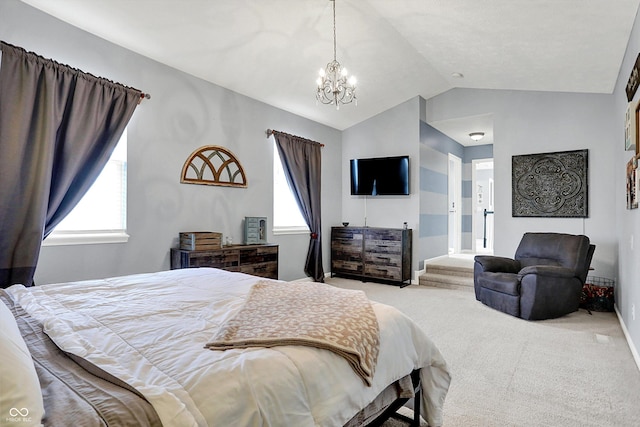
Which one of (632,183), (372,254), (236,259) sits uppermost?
(632,183)

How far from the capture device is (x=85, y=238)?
3.22m

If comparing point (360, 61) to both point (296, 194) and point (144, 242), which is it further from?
point (144, 242)

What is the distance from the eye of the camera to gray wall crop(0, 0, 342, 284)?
3043 mm

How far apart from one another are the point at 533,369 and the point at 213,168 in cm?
378

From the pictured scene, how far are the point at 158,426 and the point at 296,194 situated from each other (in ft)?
15.3

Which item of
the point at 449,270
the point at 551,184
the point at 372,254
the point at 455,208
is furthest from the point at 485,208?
the point at 372,254

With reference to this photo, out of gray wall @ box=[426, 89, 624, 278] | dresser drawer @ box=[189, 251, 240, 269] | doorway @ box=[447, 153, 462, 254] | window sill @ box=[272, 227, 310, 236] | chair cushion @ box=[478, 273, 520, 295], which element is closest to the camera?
dresser drawer @ box=[189, 251, 240, 269]

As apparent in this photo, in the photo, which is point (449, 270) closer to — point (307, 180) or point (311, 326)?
point (307, 180)

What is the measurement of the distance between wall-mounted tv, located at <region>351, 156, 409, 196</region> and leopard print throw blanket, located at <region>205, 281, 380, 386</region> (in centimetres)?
429

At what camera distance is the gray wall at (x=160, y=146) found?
3043 mm

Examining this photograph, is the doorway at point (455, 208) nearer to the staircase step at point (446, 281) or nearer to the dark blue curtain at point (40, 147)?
the staircase step at point (446, 281)

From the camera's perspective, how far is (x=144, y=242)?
3.65 metres

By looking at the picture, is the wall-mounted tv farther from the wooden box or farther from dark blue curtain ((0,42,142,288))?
dark blue curtain ((0,42,142,288))

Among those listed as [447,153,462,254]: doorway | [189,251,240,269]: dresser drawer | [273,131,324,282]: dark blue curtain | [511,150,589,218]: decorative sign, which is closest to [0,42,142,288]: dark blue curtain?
[189,251,240,269]: dresser drawer
